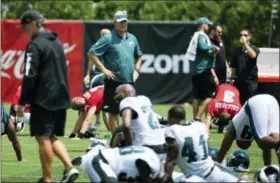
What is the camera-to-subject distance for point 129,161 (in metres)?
11.0

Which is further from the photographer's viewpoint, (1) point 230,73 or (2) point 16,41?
(2) point 16,41

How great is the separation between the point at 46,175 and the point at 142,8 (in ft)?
82.7

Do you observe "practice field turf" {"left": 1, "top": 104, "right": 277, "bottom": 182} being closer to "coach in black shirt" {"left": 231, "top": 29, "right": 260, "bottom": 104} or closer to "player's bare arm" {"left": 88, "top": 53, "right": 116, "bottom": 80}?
"coach in black shirt" {"left": 231, "top": 29, "right": 260, "bottom": 104}

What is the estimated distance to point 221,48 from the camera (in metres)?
19.9

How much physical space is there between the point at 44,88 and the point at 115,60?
13.4 feet

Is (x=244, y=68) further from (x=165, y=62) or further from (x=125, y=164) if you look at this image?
(x=165, y=62)

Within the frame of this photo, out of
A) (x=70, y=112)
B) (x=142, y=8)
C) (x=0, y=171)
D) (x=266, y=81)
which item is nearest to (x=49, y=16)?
(x=142, y=8)

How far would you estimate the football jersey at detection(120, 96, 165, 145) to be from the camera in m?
11.6

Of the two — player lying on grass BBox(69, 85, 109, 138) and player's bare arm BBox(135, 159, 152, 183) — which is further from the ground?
player's bare arm BBox(135, 159, 152, 183)

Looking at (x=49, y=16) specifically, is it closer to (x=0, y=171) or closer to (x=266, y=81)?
(x=266, y=81)

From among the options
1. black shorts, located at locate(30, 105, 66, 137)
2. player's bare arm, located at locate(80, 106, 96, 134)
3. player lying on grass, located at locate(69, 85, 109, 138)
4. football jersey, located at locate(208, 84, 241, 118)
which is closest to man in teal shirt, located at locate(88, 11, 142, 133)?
player's bare arm, located at locate(80, 106, 96, 134)

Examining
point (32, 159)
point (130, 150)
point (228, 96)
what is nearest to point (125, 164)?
point (130, 150)

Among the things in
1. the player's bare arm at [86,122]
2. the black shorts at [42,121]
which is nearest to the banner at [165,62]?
the player's bare arm at [86,122]

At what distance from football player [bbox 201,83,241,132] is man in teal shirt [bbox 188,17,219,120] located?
2.19 ft
